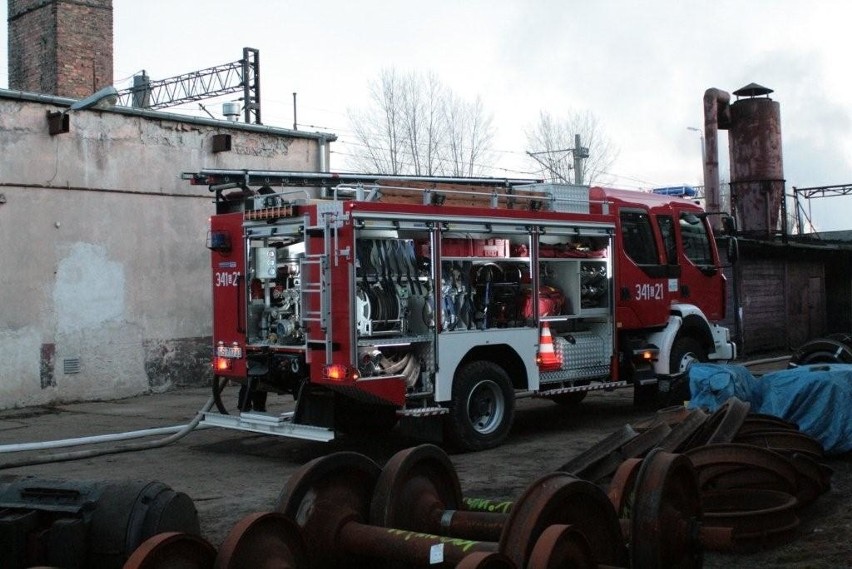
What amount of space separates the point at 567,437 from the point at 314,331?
12.1 ft

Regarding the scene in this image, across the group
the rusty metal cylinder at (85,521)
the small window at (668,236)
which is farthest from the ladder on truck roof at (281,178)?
the rusty metal cylinder at (85,521)

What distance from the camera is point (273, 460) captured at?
10.8m

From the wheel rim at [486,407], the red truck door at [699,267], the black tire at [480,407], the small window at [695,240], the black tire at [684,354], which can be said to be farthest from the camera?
the small window at [695,240]

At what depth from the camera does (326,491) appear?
18.3 feet

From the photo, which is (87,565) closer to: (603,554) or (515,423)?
(603,554)

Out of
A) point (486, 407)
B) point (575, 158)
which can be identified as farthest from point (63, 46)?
point (575, 158)

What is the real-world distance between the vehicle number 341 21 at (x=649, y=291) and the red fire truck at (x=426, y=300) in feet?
0.11

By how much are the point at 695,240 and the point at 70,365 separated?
9822 millimetres

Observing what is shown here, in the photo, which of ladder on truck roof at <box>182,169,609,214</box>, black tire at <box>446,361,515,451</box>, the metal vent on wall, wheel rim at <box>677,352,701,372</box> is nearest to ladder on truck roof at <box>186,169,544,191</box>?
ladder on truck roof at <box>182,169,609,214</box>

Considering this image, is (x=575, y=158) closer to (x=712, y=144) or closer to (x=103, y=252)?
(x=712, y=144)

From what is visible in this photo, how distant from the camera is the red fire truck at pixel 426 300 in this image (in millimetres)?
10016

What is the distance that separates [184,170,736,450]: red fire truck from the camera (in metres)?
10.0

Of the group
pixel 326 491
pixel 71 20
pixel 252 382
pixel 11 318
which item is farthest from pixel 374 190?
pixel 71 20

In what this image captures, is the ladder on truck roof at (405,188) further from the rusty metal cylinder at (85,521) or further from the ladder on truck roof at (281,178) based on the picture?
the rusty metal cylinder at (85,521)
